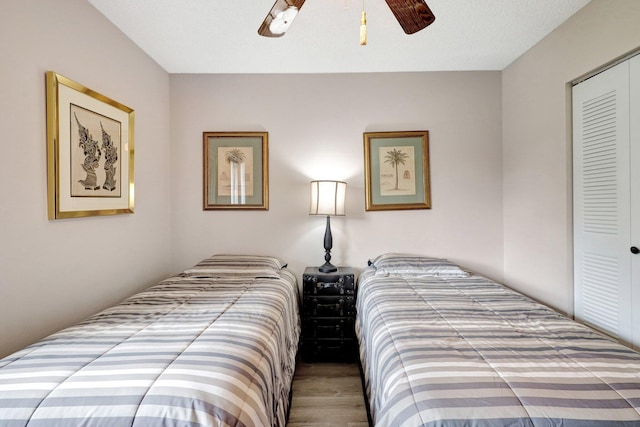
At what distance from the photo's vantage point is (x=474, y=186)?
3.05 m

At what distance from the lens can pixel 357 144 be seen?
3.04 m

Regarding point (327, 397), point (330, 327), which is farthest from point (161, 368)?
point (330, 327)

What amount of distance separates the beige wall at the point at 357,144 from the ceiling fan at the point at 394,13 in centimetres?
138

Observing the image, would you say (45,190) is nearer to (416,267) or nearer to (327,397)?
(327,397)

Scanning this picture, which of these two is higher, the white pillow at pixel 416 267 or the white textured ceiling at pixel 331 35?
the white textured ceiling at pixel 331 35

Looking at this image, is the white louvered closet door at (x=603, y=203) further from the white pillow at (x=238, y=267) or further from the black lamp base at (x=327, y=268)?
the white pillow at (x=238, y=267)

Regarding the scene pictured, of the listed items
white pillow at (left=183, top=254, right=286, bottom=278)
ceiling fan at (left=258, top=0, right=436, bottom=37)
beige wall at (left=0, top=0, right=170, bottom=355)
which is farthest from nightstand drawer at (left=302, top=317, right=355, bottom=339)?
ceiling fan at (left=258, top=0, right=436, bottom=37)

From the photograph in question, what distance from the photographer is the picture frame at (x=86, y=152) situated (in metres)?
1.74

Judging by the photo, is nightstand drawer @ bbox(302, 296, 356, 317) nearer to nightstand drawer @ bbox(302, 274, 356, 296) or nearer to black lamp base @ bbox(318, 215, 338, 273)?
nightstand drawer @ bbox(302, 274, 356, 296)

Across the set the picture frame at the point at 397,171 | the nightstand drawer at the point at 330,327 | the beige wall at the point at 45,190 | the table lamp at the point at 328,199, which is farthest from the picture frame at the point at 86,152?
the picture frame at the point at 397,171

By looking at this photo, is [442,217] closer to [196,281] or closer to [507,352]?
[507,352]

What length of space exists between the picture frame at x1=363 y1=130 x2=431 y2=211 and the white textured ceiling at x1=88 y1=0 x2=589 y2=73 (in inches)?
24.3

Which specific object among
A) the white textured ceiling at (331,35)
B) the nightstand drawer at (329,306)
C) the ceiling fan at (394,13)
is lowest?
the nightstand drawer at (329,306)

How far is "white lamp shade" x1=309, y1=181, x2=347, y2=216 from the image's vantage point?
2.79m
